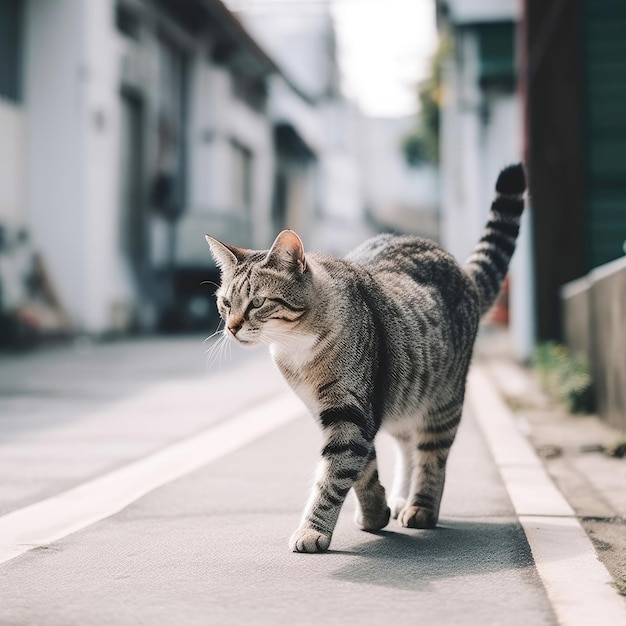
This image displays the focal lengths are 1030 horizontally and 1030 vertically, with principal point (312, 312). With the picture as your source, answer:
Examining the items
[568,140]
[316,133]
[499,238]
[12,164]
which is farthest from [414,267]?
[316,133]

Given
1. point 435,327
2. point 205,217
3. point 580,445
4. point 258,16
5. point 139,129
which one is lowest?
point 580,445

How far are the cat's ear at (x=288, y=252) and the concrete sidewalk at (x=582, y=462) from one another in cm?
147

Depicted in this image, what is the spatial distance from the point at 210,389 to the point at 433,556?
6.28 m

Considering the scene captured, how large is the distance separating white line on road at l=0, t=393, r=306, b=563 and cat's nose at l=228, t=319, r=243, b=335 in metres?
1.01

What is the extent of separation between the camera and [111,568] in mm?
3383

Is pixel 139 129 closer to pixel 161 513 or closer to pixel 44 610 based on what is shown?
pixel 161 513

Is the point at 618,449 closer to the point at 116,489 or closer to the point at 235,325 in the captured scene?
the point at 116,489

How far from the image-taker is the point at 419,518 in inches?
158

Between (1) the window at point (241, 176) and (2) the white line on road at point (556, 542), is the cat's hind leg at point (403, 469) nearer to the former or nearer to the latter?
(2) the white line on road at point (556, 542)

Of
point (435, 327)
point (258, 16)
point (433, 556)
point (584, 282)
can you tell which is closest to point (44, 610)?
point (433, 556)

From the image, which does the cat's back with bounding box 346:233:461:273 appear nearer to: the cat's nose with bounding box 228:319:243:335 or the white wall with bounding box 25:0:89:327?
the cat's nose with bounding box 228:319:243:335

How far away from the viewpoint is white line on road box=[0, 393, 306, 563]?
3967mm

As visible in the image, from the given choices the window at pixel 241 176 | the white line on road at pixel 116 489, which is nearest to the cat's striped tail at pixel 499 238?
the white line on road at pixel 116 489

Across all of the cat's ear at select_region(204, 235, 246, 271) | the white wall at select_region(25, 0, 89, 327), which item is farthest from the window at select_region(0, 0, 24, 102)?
the cat's ear at select_region(204, 235, 246, 271)
